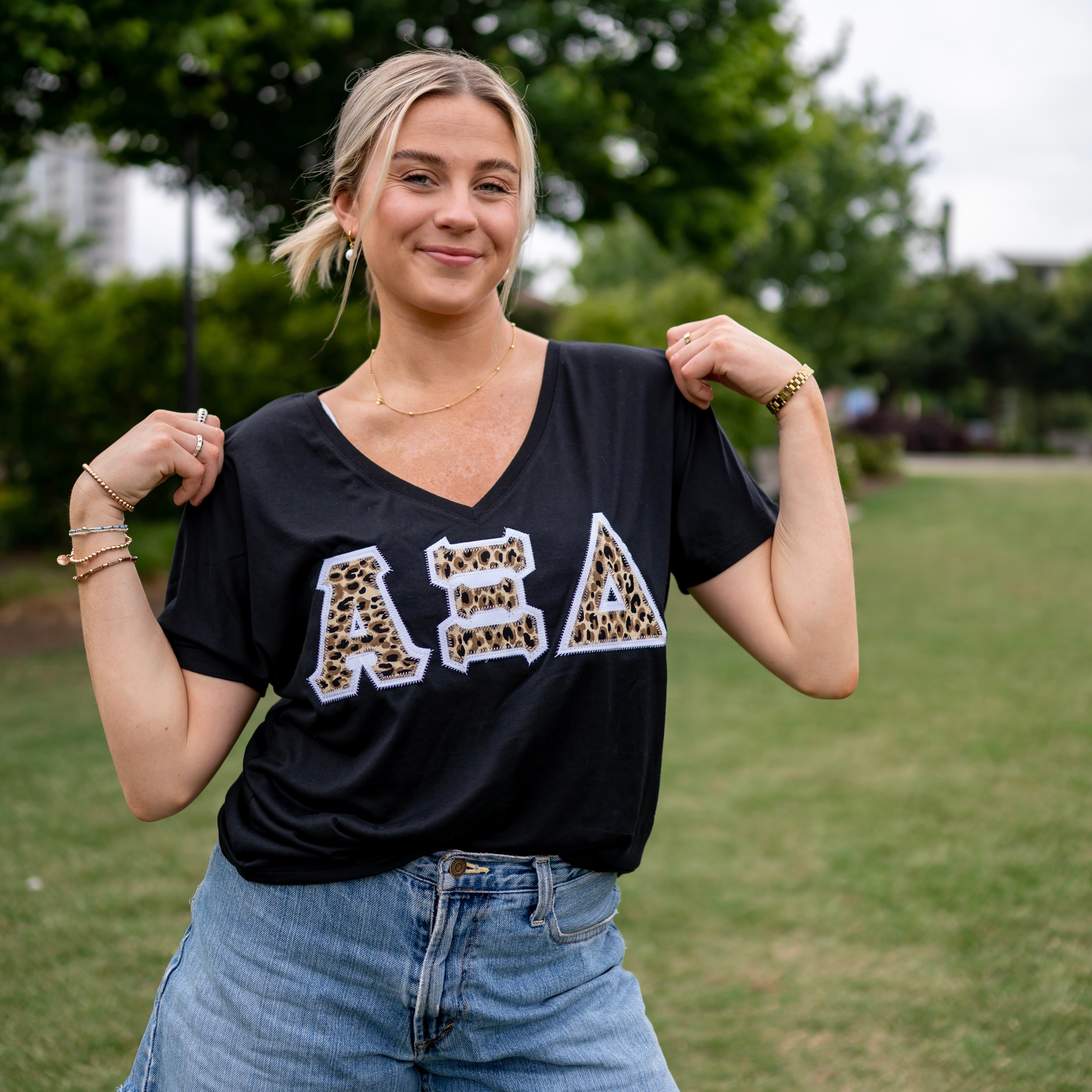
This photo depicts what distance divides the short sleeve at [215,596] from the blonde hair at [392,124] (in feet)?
1.13

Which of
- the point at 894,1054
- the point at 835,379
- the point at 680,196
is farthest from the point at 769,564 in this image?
the point at 835,379

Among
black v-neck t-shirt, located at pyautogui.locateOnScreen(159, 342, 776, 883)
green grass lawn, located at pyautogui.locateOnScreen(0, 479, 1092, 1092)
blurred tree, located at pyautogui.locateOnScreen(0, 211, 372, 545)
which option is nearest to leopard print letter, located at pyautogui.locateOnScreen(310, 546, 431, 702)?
black v-neck t-shirt, located at pyautogui.locateOnScreen(159, 342, 776, 883)

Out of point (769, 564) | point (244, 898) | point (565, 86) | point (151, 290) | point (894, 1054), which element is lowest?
point (894, 1054)

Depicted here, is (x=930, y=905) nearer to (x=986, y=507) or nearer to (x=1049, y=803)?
(x=1049, y=803)

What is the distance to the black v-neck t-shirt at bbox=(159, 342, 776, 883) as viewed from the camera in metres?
1.63

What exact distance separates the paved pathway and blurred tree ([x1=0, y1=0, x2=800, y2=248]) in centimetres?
1463

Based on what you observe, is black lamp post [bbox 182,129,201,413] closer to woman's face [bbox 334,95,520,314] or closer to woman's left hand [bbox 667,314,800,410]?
woman's face [bbox 334,95,520,314]

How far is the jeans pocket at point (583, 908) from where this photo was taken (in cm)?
168

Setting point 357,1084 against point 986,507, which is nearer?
point 357,1084

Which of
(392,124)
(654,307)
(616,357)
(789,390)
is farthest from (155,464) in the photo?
(654,307)

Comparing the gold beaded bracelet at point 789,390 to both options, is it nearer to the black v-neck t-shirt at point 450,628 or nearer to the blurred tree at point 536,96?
the black v-neck t-shirt at point 450,628

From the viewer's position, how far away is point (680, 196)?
40.6 feet

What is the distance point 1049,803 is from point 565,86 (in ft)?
23.7

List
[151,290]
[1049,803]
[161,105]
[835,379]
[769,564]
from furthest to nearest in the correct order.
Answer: [835,379], [151,290], [161,105], [1049,803], [769,564]
